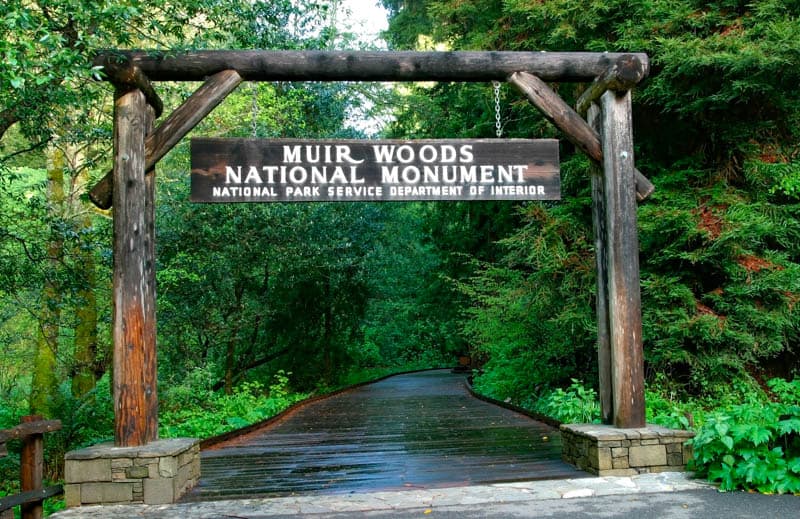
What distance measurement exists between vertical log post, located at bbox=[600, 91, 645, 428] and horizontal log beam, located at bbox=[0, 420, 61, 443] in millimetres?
4891

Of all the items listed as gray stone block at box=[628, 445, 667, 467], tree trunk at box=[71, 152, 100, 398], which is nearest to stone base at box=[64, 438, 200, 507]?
gray stone block at box=[628, 445, 667, 467]

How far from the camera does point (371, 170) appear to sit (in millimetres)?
6312

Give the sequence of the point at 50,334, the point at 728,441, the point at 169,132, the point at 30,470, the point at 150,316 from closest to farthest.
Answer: the point at 728,441, the point at 30,470, the point at 150,316, the point at 169,132, the point at 50,334

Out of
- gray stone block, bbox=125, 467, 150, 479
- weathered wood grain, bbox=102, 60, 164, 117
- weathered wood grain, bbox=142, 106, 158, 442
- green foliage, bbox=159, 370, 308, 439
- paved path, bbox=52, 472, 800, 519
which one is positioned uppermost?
weathered wood grain, bbox=102, 60, 164, 117

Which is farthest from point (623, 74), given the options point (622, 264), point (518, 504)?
point (518, 504)

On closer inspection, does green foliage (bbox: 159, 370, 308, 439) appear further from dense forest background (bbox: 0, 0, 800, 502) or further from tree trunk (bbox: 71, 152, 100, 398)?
tree trunk (bbox: 71, 152, 100, 398)

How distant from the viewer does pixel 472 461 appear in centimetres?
695

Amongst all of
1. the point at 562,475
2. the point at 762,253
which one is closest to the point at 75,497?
the point at 562,475

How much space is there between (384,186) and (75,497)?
3.63m

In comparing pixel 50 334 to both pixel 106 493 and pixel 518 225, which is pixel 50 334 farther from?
pixel 518 225

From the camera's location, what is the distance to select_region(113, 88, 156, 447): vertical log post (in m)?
5.67

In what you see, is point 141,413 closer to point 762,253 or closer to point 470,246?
point 762,253

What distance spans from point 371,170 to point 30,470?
12.5 feet

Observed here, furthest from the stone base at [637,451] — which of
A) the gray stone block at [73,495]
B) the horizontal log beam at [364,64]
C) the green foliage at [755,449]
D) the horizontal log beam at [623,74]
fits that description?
the gray stone block at [73,495]
